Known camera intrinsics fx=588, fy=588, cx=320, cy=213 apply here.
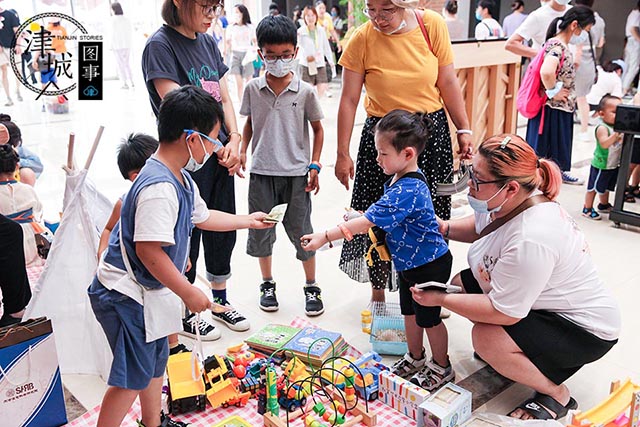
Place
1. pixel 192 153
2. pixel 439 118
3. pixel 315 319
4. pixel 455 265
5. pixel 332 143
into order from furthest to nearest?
1. pixel 332 143
2. pixel 455 265
3. pixel 315 319
4. pixel 439 118
5. pixel 192 153

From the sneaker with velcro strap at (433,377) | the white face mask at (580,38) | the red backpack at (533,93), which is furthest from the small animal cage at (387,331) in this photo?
the white face mask at (580,38)

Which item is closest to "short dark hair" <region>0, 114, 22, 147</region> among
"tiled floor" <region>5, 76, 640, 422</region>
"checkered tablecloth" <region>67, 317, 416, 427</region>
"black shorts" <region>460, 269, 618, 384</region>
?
"tiled floor" <region>5, 76, 640, 422</region>

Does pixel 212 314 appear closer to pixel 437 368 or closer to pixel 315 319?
pixel 315 319

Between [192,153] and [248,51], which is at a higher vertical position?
[248,51]

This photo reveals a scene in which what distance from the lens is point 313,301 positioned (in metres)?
2.81

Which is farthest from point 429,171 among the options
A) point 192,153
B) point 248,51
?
point 248,51

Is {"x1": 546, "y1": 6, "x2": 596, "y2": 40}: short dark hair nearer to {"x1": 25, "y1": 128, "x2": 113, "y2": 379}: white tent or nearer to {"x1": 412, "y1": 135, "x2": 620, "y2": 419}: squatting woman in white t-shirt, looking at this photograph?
{"x1": 412, "y1": 135, "x2": 620, "y2": 419}: squatting woman in white t-shirt

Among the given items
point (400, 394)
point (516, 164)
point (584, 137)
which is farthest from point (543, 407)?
point (584, 137)

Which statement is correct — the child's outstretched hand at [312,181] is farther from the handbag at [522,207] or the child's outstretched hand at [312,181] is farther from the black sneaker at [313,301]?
the handbag at [522,207]

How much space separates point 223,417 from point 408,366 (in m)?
0.73

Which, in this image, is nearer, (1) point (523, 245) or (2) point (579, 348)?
(1) point (523, 245)

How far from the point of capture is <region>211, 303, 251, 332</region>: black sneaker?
2.65 m

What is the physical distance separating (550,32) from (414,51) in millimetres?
2435

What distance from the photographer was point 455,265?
3393mm
